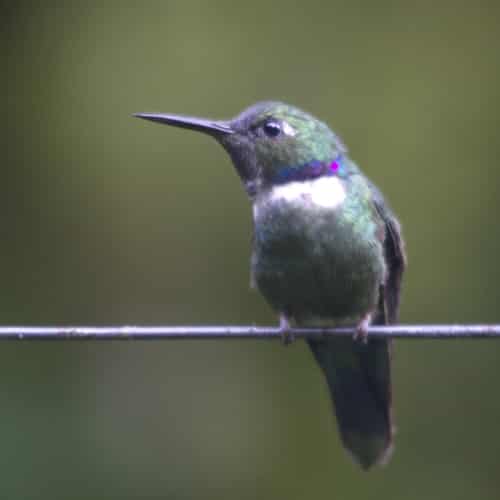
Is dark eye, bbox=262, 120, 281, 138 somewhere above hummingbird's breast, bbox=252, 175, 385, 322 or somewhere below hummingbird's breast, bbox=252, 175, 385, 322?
above

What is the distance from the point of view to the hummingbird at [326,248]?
12.2 ft

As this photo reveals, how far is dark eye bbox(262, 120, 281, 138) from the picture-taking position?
392 centimetres

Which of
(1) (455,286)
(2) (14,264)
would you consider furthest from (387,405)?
(2) (14,264)

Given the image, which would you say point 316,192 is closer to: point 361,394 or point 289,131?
point 289,131

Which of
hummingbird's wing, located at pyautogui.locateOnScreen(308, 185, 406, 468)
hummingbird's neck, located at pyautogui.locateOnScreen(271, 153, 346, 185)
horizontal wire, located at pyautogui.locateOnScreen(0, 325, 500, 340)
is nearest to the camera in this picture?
horizontal wire, located at pyautogui.locateOnScreen(0, 325, 500, 340)

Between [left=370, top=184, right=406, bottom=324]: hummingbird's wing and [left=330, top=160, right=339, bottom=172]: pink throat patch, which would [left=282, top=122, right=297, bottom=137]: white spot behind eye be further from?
[left=370, top=184, right=406, bottom=324]: hummingbird's wing

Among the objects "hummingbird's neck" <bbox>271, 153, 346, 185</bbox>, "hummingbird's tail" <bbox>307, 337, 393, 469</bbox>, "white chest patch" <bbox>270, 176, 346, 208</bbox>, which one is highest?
"hummingbird's neck" <bbox>271, 153, 346, 185</bbox>

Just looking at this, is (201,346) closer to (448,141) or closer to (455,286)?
(455,286)

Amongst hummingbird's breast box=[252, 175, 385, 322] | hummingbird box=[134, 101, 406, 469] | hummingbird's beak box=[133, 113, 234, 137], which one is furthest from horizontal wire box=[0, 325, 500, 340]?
hummingbird's beak box=[133, 113, 234, 137]

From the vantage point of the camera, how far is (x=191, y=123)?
378cm

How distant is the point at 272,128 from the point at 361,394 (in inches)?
46.8

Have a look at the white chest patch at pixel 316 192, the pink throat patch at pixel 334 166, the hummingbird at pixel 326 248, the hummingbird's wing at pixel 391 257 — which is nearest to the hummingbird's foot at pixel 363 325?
the hummingbird at pixel 326 248

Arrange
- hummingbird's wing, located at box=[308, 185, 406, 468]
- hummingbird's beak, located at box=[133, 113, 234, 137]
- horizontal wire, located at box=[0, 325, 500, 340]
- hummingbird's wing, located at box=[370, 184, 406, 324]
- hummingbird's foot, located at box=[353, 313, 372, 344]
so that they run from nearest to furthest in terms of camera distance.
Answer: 1. horizontal wire, located at box=[0, 325, 500, 340]
2. hummingbird's foot, located at box=[353, 313, 372, 344]
3. hummingbird's beak, located at box=[133, 113, 234, 137]
4. hummingbird's wing, located at box=[370, 184, 406, 324]
5. hummingbird's wing, located at box=[308, 185, 406, 468]

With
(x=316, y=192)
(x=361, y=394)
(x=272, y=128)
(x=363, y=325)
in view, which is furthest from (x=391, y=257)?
(x=272, y=128)
